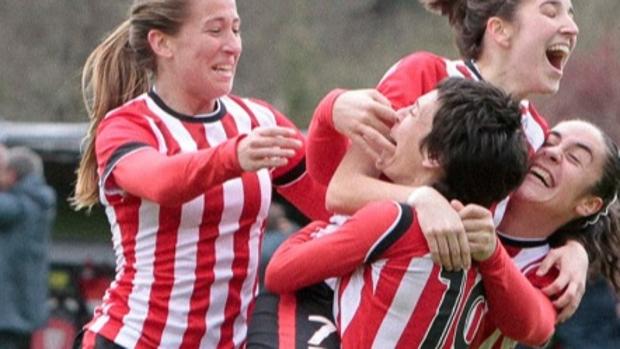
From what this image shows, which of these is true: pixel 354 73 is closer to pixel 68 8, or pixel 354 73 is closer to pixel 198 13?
pixel 68 8

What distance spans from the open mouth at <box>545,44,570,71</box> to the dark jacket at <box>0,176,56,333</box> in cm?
508

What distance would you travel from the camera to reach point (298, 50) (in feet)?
76.6

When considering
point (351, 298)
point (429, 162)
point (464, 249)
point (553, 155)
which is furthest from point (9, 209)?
point (464, 249)

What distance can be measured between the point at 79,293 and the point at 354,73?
11.9m

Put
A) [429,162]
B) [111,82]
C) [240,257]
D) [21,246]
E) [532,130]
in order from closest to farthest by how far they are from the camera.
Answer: [429,162]
[532,130]
[240,257]
[111,82]
[21,246]

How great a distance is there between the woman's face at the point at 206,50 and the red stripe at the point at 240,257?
0.54 ft

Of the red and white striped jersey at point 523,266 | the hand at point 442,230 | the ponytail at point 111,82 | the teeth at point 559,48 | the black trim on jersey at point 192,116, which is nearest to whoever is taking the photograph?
the hand at point 442,230

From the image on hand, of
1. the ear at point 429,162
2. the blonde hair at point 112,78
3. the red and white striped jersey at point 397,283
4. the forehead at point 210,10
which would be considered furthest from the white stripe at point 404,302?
the blonde hair at point 112,78

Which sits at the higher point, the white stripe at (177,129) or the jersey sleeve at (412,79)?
the jersey sleeve at (412,79)

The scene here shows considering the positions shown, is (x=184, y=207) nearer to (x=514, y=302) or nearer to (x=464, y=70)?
(x=464, y=70)

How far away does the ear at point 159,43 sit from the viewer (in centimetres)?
571

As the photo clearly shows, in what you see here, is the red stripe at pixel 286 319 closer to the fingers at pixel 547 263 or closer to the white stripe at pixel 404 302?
the white stripe at pixel 404 302

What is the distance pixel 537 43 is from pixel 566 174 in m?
0.41

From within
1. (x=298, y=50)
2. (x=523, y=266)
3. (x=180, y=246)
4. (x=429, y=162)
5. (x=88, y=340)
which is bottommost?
(x=298, y=50)
